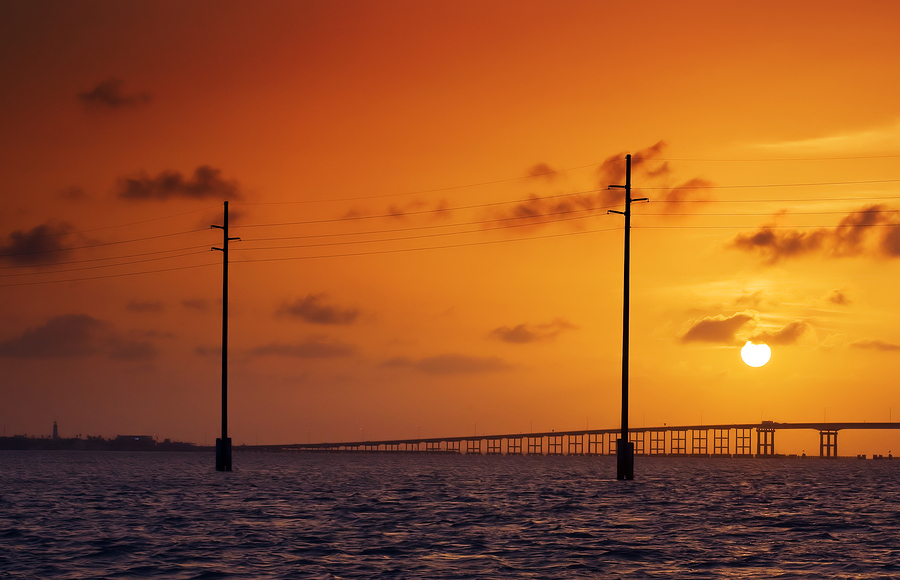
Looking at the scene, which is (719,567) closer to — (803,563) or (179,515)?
(803,563)

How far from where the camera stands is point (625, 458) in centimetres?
5525

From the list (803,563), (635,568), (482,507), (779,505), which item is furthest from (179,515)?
(779,505)

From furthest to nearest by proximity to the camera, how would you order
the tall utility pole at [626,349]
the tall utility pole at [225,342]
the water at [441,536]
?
the tall utility pole at [225,342] < the tall utility pole at [626,349] < the water at [441,536]

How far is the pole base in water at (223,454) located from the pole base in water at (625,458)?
84.3ft

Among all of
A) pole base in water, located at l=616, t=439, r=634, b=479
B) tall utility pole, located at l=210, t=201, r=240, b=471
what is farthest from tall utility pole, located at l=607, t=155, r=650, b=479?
tall utility pole, located at l=210, t=201, r=240, b=471

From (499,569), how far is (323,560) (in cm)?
472

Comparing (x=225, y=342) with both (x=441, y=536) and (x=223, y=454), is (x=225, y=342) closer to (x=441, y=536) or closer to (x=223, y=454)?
(x=223, y=454)

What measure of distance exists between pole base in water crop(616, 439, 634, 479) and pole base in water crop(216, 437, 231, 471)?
2570 centimetres

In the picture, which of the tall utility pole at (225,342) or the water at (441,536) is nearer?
the water at (441,536)

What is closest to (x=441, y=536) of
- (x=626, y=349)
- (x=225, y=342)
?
(x=626, y=349)

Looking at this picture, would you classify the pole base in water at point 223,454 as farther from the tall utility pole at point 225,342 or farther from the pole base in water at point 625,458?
the pole base in water at point 625,458

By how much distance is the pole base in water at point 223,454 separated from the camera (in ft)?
212

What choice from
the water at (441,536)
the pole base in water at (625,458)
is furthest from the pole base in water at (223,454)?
the pole base in water at (625,458)

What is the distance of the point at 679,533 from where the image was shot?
31.4 m
